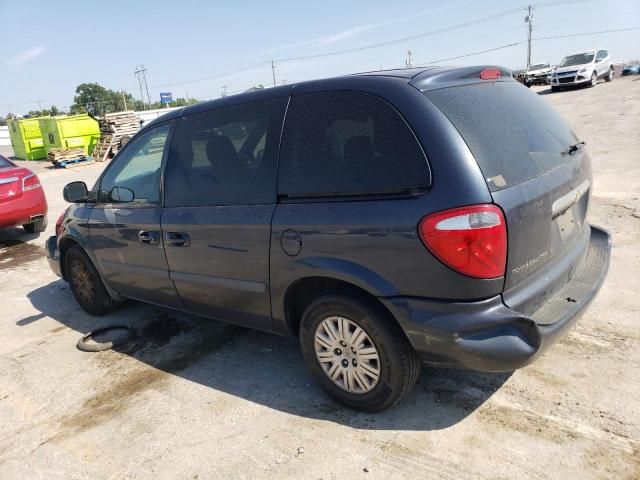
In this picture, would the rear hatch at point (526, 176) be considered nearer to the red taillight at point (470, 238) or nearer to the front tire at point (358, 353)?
the red taillight at point (470, 238)

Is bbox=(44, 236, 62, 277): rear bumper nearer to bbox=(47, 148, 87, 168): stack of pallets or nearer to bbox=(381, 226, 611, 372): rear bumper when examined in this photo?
bbox=(381, 226, 611, 372): rear bumper

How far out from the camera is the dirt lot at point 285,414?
2.46 metres

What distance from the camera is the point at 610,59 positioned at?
26.5m

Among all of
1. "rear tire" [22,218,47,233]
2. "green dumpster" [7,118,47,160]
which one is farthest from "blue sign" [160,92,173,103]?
"rear tire" [22,218,47,233]

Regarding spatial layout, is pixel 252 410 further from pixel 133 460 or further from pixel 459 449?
pixel 459 449

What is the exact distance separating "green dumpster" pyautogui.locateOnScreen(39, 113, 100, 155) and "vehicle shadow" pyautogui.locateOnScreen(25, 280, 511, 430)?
62.6 feet

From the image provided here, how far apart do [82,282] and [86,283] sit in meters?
0.08

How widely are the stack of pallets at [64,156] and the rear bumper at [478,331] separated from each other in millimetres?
21222

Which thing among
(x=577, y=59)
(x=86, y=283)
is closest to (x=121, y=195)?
(x=86, y=283)

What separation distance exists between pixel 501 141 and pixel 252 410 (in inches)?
82.8

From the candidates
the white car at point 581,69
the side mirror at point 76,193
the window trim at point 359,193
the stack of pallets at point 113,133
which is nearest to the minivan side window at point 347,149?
the window trim at point 359,193

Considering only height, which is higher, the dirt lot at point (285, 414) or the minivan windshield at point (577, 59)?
the minivan windshield at point (577, 59)

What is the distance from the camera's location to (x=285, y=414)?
2961 millimetres

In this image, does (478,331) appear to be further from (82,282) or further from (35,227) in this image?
(35,227)
